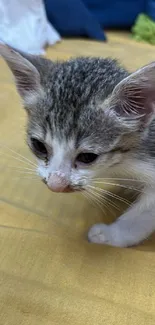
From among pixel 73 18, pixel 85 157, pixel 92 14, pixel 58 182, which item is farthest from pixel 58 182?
pixel 92 14

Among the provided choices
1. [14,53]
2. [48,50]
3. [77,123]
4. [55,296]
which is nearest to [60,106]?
[77,123]

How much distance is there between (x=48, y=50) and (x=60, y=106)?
1751 millimetres

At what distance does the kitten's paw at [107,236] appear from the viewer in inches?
56.4

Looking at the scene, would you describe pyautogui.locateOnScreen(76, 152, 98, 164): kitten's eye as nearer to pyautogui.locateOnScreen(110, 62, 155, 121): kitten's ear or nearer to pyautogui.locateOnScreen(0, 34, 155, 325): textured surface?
pyautogui.locateOnScreen(110, 62, 155, 121): kitten's ear

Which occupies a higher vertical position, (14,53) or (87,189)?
(14,53)

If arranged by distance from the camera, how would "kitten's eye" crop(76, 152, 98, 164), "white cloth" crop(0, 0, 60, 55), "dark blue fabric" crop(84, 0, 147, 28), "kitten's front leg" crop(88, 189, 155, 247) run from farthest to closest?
1. "dark blue fabric" crop(84, 0, 147, 28)
2. "white cloth" crop(0, 0, 60, 55)
3. "kitten's front leg" crop(88, 189, 155, 247)
4. "kitten's eye" crop(76, 152, 98, 164)

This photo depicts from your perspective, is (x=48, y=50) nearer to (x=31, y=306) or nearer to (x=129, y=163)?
(x=129, y=163)

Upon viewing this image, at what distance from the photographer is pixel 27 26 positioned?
2980mm

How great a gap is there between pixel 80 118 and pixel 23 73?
0.22 meters

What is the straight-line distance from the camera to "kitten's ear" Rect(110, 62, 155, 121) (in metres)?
1.14

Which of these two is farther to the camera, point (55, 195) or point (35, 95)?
point (55, 195)

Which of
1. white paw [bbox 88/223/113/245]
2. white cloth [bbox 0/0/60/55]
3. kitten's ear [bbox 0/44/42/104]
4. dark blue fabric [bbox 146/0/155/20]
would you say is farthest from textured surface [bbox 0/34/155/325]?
dark blue fabric [bbox 146/0/155/20]

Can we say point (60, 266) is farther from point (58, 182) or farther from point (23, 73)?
point (23, 73)

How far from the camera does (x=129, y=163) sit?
136 centimetres
